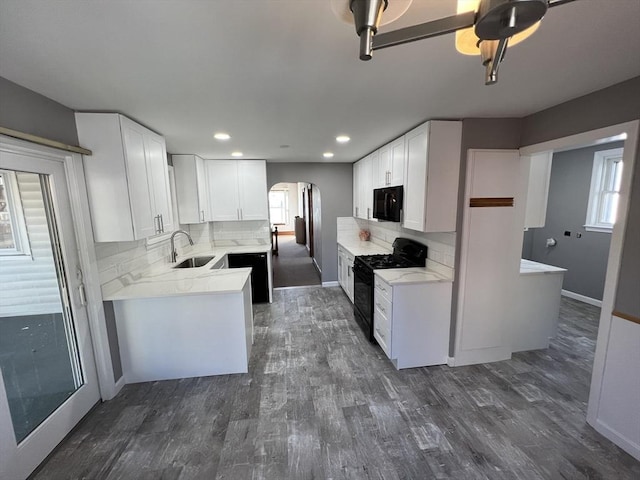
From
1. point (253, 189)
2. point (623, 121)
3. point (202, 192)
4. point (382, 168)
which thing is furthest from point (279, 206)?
point (623, 121)

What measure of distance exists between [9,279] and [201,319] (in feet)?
4.15

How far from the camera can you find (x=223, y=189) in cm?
420

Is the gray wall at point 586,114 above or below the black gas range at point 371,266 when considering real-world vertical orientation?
above

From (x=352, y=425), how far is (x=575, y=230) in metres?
4.63

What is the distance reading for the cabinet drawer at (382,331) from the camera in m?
2.61

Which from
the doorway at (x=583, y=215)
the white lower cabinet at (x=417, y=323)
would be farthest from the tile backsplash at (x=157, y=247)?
the doorway at (x=583, y=215)

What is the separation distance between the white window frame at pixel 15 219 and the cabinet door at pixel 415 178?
2.98 meters

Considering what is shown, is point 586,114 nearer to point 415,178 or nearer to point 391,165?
point 415,178

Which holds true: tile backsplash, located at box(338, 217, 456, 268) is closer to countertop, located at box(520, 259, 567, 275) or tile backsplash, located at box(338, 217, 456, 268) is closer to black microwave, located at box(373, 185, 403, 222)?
black microwave, located at box(373, 185, 403, 222)

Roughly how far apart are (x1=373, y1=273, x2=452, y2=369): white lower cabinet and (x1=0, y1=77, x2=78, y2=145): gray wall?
9.49ft

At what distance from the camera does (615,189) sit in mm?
3734

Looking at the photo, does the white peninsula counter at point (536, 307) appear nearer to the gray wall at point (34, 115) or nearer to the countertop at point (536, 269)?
the countertop at point (536, 269)

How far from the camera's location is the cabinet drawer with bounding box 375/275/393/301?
8.41 feet

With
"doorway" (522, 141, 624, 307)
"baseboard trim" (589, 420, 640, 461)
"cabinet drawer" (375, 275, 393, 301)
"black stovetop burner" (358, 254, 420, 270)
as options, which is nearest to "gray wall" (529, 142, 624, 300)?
"doorway" (522, 141, 624, 307)
